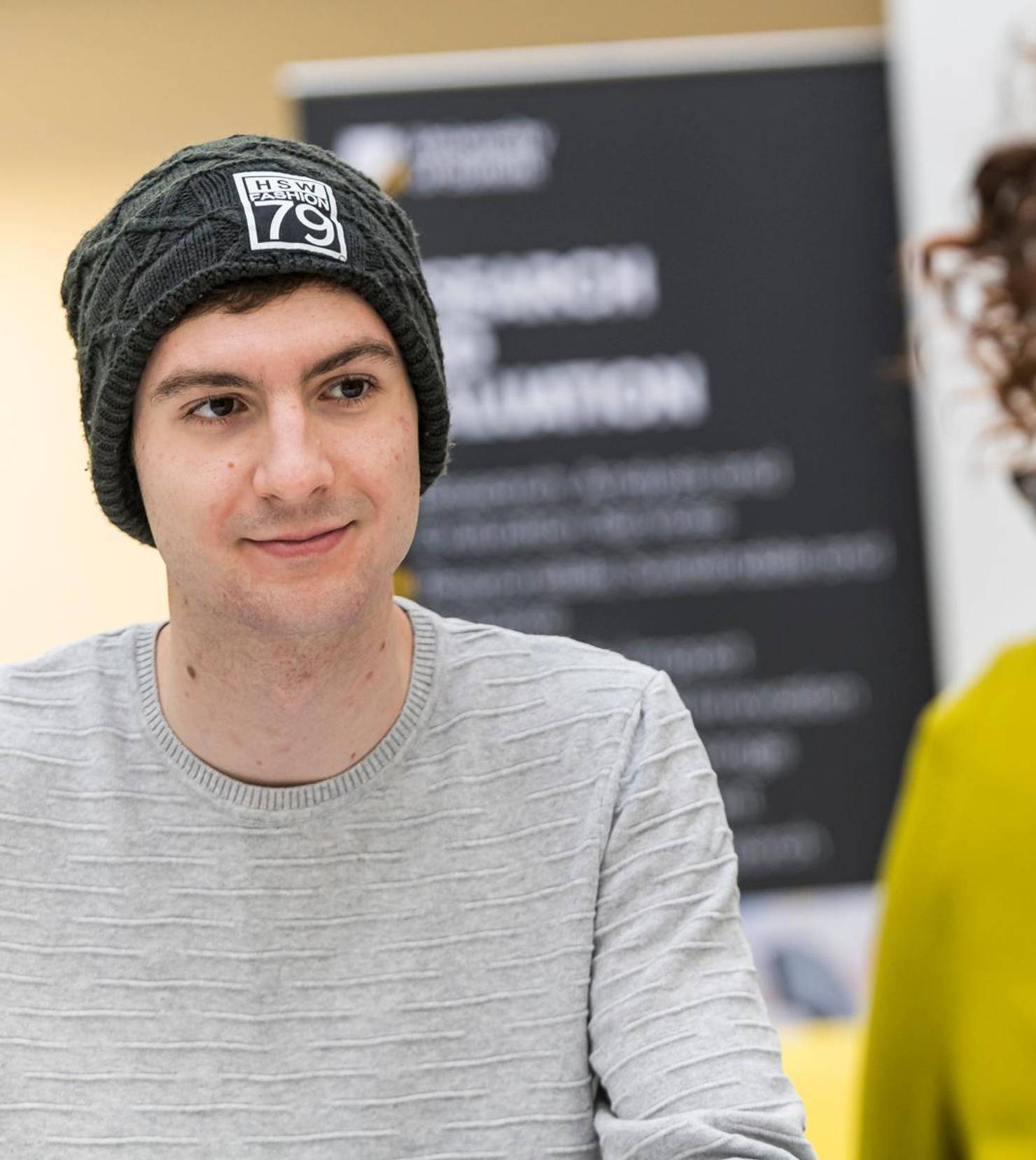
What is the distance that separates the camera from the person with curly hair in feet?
2.97

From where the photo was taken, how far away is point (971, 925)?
933 millimetres

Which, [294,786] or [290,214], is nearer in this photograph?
[290,214]

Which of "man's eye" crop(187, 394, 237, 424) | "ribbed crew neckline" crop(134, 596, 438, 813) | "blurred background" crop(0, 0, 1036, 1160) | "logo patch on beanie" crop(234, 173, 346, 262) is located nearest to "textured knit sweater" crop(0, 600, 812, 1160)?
"ribbed crew neckline" crop(134, 596, 438, 813)

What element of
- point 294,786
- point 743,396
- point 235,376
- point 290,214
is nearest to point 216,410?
point 235,376

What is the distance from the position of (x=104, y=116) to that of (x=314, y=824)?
304cm

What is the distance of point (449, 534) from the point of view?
12.0 ft

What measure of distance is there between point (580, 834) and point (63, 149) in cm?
310

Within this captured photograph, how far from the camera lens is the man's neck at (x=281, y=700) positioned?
4.52 feet

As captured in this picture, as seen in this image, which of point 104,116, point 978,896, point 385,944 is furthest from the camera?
point 104,116

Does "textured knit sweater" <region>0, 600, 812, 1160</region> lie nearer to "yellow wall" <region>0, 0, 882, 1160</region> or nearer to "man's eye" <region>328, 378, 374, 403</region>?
"man's eye" <region>328, 378, 374, 403</region>

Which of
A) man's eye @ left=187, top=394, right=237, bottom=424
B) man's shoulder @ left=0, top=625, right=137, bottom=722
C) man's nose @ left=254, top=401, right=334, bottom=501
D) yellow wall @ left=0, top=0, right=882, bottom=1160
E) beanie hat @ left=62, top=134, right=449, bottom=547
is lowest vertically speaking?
man's shoulder @ left=0, top=625, right=137, bottom=722

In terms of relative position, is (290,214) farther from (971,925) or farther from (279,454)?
(971,925)

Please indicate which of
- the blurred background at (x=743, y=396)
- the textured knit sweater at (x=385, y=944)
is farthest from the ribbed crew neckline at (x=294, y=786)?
the blurred background at (x=743, y=396)

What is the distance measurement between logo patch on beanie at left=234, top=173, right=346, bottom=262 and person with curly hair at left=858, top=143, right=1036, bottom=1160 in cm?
48
